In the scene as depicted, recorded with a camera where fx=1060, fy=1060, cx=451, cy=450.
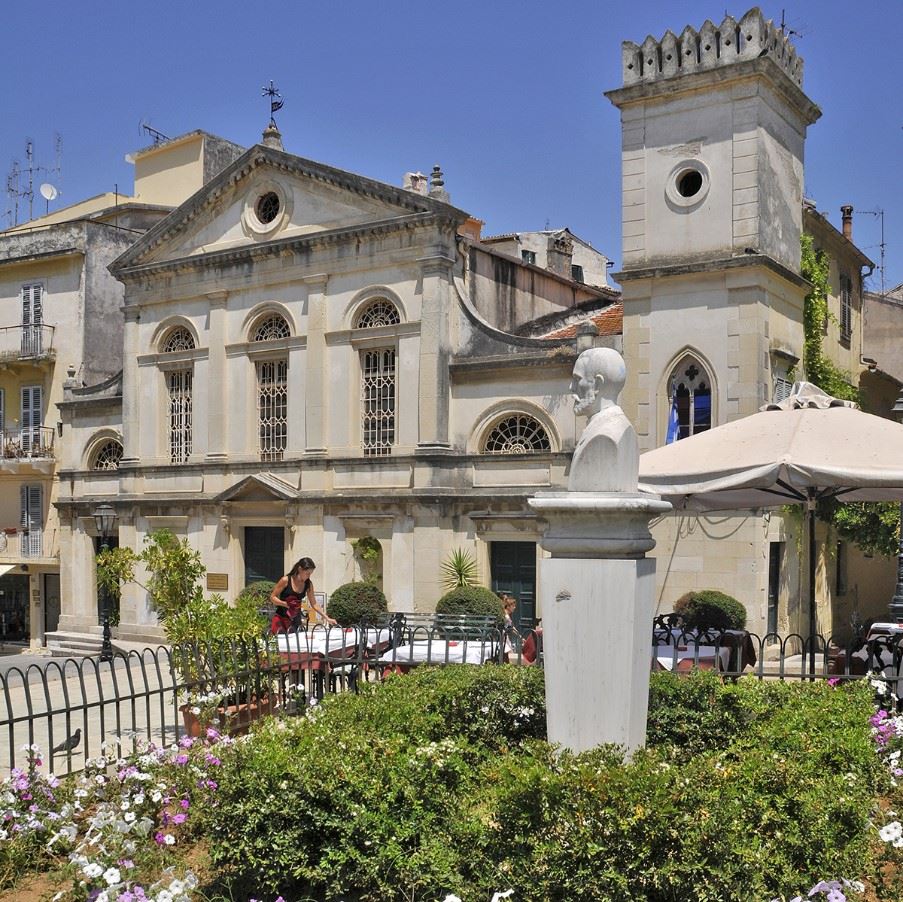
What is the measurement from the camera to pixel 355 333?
22.9 m

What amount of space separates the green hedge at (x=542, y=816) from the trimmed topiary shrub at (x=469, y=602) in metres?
12.3

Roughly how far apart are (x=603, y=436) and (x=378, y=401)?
16.0m

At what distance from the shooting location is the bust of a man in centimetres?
698

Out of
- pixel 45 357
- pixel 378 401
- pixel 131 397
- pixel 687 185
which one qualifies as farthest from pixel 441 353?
pixel 45 357

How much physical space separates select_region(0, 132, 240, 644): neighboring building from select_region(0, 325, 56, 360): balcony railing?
29 mm

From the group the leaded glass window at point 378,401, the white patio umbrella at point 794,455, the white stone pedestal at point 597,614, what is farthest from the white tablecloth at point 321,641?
the leaded glass window at point 378,401

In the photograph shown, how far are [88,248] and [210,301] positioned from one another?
22.0 feet

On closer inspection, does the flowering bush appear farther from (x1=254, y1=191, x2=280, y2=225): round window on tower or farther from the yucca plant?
(x1=254, y1=191, x2=280, y2=225): round window on tower

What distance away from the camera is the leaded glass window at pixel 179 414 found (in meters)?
26.2

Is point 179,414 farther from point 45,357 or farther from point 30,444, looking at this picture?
point 30,444

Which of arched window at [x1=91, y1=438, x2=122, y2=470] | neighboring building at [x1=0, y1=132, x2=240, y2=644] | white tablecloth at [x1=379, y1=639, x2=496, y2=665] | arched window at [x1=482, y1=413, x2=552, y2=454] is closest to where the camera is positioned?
white tablecloth at [x1=379, y1=639, x2=496, y2=665]

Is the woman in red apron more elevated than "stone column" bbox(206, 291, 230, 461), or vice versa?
"stone column" bbox(206, 291, 230, 461)

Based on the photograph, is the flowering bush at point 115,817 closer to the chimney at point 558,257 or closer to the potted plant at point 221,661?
the potted plant at point 221,661

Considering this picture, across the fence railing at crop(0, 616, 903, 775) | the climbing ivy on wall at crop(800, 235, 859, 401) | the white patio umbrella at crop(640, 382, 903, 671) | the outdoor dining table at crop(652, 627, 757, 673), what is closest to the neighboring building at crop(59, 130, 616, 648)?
the climbing ivy on wall at crop(800, 235, 859, 401)
